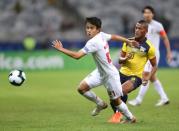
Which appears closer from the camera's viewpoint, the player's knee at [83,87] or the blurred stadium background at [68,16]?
the player's knee at [83,87]

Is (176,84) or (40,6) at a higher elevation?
(40,6)

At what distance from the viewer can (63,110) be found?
1716cm

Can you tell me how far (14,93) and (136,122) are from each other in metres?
9.44

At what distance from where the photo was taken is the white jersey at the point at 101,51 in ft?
44.0

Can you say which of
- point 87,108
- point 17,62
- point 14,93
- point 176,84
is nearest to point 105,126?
point 87,108

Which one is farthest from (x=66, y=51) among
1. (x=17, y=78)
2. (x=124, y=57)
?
(x=124, y=57)

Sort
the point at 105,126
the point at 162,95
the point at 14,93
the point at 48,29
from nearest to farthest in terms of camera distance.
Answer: the point at 105,126, the point at 162,95, the point at 14,93, the point at 48,29

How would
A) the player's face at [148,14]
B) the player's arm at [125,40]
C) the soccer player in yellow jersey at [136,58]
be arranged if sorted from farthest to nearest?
the player's face at [148,14], the soccer player in yellow jersey at [136,58], the player's arm at [125,40]

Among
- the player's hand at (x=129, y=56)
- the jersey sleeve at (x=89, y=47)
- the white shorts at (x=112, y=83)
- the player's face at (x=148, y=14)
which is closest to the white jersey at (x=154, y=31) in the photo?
the player's face at (x=148, y=14)

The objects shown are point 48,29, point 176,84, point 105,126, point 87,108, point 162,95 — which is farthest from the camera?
point 48,29

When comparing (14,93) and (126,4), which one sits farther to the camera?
(126,4)

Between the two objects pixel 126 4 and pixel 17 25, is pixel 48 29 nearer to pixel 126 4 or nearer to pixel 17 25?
pixel 17 25

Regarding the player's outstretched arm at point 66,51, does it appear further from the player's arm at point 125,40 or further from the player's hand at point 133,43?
the player's hand at point 133,43

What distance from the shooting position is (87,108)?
17594 millimetres
